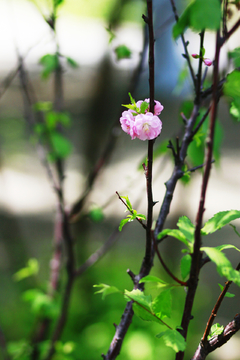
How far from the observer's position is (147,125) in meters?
0.34

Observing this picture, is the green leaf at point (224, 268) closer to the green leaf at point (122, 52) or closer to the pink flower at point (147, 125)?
the pink flower at point (147, 125)

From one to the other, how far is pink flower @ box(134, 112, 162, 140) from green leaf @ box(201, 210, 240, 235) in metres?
0.12

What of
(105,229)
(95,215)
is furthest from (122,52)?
(105,229)

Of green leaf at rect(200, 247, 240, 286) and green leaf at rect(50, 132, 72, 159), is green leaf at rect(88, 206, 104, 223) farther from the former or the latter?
green leaf at rect(200, 247, 240, 286)

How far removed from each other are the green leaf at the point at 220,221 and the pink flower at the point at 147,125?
123mm

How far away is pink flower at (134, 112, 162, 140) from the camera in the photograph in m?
0.34

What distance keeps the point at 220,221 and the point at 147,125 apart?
142 millimetres

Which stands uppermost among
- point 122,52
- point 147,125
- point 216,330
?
point 122,52

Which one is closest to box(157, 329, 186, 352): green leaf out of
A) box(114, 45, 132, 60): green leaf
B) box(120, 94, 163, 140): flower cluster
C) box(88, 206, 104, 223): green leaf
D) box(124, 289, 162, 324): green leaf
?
box(124, 289, 162, 324): green leaf

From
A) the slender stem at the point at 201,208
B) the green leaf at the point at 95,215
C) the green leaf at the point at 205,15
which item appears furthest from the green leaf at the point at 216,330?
the green leaf at the point at 95,215

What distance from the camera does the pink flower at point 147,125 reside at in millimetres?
339

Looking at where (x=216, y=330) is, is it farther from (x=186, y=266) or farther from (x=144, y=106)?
(x=144, y=106)

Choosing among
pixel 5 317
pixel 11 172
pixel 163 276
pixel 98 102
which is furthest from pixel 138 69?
pixel 11 172

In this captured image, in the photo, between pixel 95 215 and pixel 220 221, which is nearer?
pixel 220 221
